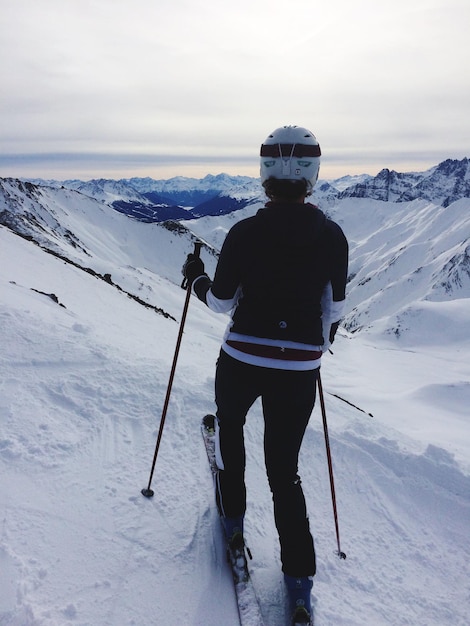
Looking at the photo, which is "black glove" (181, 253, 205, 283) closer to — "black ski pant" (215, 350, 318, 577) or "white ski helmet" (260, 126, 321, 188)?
"black ski pant" (215, 350, 318, 577)

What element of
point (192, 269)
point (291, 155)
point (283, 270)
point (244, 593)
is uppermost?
point (291, 155)

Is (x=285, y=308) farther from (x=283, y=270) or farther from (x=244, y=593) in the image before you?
(x=244, y=593)

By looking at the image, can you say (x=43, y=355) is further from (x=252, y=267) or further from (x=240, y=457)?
(x=252, y=267)

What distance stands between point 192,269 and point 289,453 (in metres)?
A: 1.91

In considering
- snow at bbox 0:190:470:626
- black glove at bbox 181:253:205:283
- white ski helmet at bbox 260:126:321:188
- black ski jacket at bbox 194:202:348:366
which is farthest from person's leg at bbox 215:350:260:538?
white ski helmet at bbox 260:126:321:188

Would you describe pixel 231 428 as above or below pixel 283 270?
below

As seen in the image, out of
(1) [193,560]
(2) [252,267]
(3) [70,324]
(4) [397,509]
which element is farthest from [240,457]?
(3) [70,324]

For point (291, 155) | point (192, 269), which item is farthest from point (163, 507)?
point (291, 155)

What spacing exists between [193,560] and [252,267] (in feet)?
8.91

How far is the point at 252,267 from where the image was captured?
3.25 metres

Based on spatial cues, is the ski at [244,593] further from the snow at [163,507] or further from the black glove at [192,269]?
the black glove at [192,269]

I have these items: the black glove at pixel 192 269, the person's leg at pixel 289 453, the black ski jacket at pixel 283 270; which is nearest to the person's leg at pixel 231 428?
the person's leg at pixel 289 453

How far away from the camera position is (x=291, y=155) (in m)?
3.31

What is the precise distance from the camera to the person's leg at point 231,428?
11.6ft
